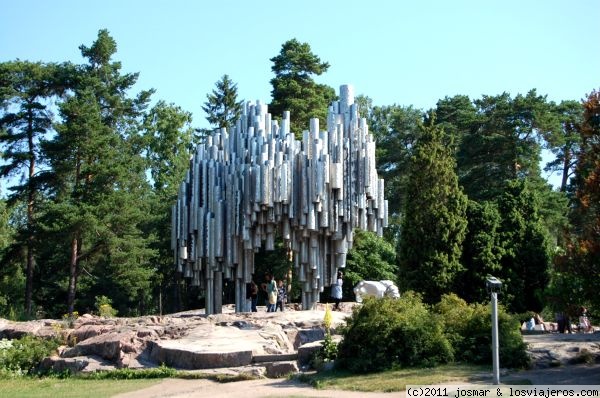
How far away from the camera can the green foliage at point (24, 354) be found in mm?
18688

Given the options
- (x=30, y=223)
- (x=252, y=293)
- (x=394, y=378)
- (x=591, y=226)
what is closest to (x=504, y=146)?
(x=252, y=293)

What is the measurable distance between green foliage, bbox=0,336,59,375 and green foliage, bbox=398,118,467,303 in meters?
12.2

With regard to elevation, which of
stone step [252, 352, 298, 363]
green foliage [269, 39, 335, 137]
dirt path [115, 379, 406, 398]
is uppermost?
green foliage [269, 39, 335, 137]

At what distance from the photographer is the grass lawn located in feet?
48.5

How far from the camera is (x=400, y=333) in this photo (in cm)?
1524

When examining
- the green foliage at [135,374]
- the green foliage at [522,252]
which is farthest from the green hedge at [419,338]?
the green foliage at [522,252]

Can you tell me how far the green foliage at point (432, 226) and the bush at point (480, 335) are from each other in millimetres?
10053

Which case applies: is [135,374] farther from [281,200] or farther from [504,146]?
[504,146]

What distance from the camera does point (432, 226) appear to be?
2720cm

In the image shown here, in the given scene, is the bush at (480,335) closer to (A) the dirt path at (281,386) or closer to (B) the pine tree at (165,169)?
(A) the dirt path at (281,386)

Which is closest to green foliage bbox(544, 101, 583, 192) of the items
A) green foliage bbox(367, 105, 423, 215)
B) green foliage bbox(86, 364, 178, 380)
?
green foliage bbox(367, 105, 423, 215)

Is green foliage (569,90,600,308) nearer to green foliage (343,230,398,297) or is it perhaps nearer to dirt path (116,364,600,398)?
dirt path (116,364,600,398)

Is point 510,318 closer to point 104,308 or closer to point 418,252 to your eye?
point 418,252

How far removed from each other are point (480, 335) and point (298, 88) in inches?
1084
